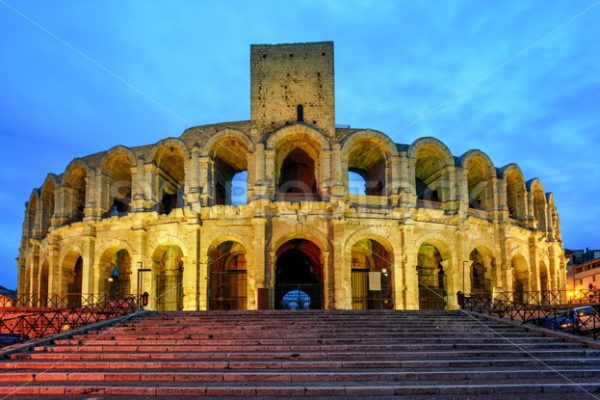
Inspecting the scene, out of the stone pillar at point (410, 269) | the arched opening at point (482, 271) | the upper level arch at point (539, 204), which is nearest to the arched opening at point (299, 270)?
the stone pillar at point (410, 269)

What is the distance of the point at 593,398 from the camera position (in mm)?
9094

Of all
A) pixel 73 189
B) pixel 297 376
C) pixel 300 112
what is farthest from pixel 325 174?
pixel 297 376

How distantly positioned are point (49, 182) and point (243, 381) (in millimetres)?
25281

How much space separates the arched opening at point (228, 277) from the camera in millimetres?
27500

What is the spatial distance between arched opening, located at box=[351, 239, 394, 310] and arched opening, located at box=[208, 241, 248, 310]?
19.3 ft

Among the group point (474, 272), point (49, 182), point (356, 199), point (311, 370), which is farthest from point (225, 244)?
point (311, 370)

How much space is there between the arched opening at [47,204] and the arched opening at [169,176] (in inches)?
278

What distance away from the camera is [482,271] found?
29922mm

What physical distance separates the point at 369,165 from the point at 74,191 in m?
16.3

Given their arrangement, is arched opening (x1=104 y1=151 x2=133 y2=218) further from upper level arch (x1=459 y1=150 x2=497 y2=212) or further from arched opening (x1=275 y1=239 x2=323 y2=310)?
upper level arch (x1=459 y1=150 x2=497 y2=212)

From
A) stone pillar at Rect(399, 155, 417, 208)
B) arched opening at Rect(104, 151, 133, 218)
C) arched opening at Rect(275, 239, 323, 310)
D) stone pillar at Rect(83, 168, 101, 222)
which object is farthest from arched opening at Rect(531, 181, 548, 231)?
stone pillar at Rect(83, 168, 101, 222)

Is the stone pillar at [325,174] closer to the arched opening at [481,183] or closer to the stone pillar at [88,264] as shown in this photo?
the arched opening at [481,183]

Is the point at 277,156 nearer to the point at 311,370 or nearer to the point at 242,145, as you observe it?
the point at 242,145

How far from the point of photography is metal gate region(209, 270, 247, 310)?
90.0 feet
